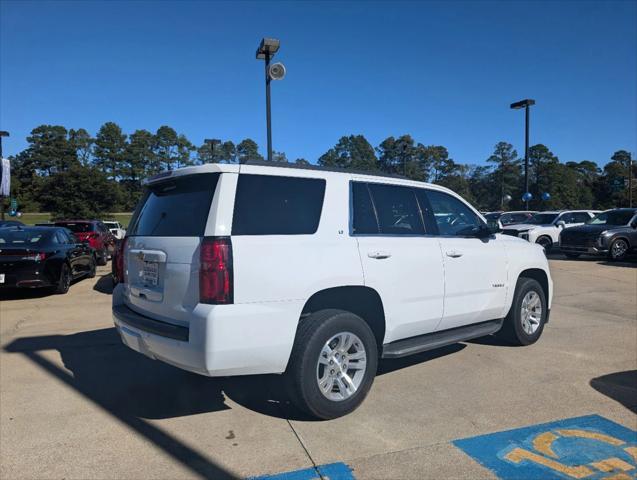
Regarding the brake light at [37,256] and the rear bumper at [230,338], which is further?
the brake light at [37,256]

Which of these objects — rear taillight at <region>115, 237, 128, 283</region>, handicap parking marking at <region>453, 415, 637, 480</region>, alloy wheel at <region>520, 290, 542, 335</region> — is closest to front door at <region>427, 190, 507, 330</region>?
alloy wheel at <region>520, 290, 542, 335</region>

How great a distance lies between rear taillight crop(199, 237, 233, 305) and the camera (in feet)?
10.2

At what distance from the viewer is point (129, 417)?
3.77 m

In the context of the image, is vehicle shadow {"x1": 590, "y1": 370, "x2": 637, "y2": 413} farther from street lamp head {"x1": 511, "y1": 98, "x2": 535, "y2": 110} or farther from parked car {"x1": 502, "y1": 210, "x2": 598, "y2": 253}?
street lamp head {"x1": 511, "y1": 98, "x2": 535, "y2": 110}

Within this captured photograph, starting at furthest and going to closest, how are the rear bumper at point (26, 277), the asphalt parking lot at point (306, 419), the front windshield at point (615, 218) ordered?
the front windshield at point (615, 218)
the rear bumper at point (26, 277)
the asphalt parking lot at point (306, 419)

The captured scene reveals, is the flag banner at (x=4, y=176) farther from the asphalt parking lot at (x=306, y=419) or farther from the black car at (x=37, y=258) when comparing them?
the asphalt parking lot at (x=306, y=419)

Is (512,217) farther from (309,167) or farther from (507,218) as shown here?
(309,167)

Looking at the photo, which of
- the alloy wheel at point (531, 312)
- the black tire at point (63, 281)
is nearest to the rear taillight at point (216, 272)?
the alloy wheel at point (531, 312)

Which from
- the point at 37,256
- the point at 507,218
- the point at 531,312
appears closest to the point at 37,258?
the point at 37,256

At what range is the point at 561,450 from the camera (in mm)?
3172

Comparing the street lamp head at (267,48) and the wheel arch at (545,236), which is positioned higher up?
the street lamp head at (267,48)

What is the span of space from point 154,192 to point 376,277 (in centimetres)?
205

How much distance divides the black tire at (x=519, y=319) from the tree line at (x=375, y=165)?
174 feet

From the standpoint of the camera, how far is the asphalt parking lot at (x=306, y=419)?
3.04m
